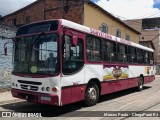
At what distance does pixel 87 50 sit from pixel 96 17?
588 inches

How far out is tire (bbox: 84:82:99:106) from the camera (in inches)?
403

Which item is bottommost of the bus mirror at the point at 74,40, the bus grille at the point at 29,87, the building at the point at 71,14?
the bus grille at the point at 29,87

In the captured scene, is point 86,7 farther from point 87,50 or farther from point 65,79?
point 65,79

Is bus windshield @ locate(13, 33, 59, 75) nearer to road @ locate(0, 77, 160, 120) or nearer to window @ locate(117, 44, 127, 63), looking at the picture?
road @ locate(0, 77, 160, 120)

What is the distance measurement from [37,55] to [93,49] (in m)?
2.57

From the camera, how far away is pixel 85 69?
10.0 meters

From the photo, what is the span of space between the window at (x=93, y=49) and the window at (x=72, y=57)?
0.57 metres

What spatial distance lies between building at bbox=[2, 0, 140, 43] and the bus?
37.4 feet

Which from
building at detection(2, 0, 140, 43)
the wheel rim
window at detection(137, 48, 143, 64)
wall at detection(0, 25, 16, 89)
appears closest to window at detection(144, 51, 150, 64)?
window at detection(137, 48, 143, 64)

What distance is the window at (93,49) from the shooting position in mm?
10383

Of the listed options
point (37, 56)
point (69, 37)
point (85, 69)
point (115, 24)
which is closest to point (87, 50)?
point (85, 69)

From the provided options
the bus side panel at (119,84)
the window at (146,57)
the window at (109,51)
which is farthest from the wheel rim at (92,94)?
the window at (146,57)

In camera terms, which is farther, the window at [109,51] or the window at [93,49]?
the window at [109,51]

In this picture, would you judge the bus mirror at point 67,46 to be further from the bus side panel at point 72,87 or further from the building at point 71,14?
the building at point 71,14
